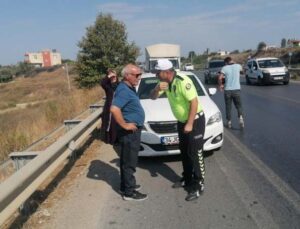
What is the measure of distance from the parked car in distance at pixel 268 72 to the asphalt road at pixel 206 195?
1809cm

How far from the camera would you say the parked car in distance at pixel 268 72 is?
84.7 ft

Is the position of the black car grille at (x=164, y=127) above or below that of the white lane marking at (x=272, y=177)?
above

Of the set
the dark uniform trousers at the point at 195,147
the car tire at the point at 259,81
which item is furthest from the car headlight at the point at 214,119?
the car tire at the point at 259,81

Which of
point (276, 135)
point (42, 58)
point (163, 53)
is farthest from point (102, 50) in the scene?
point (42, 58)

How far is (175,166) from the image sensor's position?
6.98m

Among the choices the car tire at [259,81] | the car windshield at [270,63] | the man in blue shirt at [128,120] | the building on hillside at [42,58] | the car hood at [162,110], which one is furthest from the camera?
the building on hillside at [42,58]

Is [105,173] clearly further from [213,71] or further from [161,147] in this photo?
[213,71]

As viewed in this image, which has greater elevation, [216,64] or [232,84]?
[232,84]

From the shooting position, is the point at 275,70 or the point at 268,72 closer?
the point at 268,72

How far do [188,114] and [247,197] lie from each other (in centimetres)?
126

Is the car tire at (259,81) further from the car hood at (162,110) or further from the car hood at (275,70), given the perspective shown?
the car hood at (162,110)

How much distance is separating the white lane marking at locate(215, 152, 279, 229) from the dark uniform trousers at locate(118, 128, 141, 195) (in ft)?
4.54

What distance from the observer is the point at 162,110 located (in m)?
7.52

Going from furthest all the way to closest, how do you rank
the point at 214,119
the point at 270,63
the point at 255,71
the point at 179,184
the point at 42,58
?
the point at 42,58
the point at 255,71
the point at 270,63
the point at 214,119
the point at 179,184
